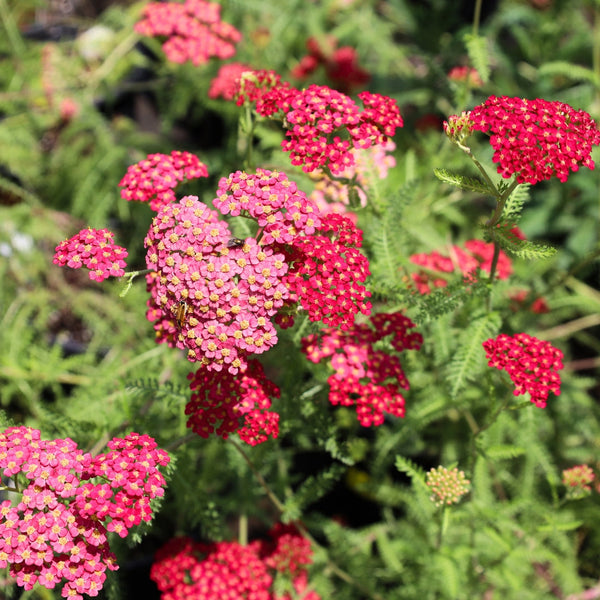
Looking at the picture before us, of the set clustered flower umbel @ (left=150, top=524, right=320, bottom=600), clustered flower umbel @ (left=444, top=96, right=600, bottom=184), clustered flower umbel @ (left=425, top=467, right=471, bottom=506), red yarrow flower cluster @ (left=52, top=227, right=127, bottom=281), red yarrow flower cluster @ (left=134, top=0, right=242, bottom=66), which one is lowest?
clustered flower umbel @ (left=150, top=524, right=320, bottom=600)

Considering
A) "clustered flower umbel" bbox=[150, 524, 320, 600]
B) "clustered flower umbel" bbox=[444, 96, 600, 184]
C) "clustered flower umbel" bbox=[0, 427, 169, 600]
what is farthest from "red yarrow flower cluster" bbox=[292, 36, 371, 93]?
"clustered flower umbel" bbox=[0, 427, 169, 600]

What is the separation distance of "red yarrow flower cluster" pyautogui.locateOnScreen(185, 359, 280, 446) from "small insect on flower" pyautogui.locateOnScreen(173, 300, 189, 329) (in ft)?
0.85

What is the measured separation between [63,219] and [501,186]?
309cm

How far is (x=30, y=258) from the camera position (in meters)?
3.87

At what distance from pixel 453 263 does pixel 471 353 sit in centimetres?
67

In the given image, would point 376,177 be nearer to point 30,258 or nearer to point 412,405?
point 412,405

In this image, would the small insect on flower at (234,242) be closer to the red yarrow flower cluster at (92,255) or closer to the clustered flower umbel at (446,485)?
the red yarrow flower cluster at (92,255)

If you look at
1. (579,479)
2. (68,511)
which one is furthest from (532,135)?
(68,511)

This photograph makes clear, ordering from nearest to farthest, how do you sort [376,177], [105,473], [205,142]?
[105,473] < [376,177] < [205,142]

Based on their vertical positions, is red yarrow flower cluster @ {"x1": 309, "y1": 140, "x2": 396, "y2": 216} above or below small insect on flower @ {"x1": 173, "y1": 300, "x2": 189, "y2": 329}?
above

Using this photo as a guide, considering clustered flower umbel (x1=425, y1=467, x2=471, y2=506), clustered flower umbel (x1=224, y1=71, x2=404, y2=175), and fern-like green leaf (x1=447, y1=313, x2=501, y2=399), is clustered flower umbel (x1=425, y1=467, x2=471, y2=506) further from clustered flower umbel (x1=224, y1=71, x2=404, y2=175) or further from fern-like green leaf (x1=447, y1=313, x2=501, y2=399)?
clustered flower umbel (x1=224, y1=71, x2=404, y2=175)

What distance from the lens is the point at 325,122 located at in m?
2.00

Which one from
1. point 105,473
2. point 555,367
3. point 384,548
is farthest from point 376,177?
point 384,548

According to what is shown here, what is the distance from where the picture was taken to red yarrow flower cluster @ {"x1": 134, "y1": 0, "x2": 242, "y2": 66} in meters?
3.00
